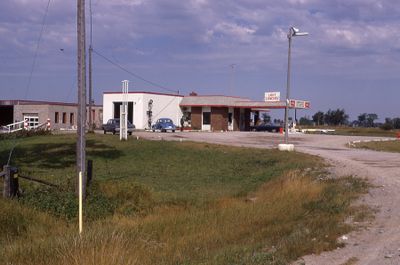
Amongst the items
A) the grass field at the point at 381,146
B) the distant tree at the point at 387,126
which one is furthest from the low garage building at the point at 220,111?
the distant tree at the point at 387,126

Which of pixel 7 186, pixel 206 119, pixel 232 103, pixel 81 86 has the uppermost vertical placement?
pixel 232 103

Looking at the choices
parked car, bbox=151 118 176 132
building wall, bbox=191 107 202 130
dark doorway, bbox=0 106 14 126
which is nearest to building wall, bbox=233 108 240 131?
building wall, bbox=191 107 202 130

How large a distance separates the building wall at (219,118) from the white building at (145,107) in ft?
22.0

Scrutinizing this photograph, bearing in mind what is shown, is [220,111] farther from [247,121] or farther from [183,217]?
[183,217]

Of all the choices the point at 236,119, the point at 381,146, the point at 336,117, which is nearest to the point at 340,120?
the point at 336,117

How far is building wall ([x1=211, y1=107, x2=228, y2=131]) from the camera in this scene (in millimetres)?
75625

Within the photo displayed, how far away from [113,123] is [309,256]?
5624 centimetres

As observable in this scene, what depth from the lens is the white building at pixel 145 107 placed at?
78062 mm

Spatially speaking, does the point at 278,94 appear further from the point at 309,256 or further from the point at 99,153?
the point at 309,256

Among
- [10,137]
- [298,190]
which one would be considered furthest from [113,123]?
[298,190]

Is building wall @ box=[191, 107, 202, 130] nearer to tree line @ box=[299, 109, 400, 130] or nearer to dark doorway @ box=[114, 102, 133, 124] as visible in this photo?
dark doorway @ box=[114, 102, 133, 124]

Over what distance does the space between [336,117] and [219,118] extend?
6707cm

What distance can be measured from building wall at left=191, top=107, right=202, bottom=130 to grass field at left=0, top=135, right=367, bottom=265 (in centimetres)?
5055

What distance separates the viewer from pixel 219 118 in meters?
75.8
